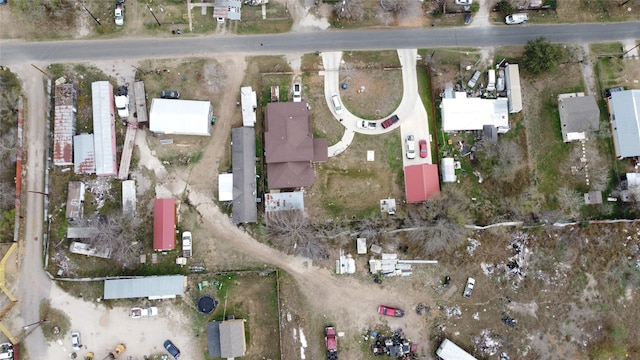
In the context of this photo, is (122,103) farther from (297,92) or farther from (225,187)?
Result: (297,92)

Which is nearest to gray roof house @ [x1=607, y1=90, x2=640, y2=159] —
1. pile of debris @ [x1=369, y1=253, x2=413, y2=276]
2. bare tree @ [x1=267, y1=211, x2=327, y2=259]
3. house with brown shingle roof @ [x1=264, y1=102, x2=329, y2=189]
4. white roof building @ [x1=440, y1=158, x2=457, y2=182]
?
white roof building @ [x1=440, y1=158, x2=457, y2=182]

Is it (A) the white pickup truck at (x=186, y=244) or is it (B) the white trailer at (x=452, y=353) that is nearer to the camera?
(B) the white trailer at (x=452, y=353)

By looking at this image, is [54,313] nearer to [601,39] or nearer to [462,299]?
[462,299]

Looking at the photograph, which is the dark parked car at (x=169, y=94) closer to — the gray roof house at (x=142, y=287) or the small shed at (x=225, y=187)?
the small shed at (x=225, y=187)

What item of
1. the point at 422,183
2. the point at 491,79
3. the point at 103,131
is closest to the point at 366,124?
the point at 422,183

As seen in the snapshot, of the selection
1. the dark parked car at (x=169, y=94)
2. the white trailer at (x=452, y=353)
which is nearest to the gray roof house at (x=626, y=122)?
the white trailer at (x=452, y=353)

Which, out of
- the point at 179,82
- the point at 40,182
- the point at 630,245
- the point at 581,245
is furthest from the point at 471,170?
the point at 40,182

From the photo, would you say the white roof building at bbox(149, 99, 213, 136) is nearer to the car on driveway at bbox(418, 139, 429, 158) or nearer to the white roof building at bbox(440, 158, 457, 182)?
the car on driveway at bbox(418, 139, 429, 158)
